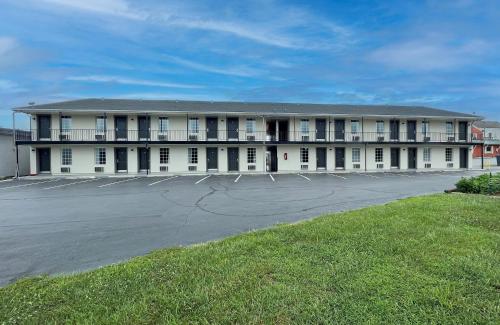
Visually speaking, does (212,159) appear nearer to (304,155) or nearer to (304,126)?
(304,155)

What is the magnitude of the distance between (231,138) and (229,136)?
0.28 m

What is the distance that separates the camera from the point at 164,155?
90.1 feet

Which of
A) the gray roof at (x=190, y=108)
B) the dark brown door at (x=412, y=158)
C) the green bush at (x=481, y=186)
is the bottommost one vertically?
the green bush at (x=481, y=186)

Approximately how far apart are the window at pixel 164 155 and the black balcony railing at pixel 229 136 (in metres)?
1.03

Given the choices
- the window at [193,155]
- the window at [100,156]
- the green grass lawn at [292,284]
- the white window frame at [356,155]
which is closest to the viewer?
the green grass lawn at [292,284]

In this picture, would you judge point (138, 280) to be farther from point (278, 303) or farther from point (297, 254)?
point (297, 254)

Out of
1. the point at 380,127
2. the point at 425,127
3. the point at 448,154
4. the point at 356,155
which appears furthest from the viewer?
the point at 448,154

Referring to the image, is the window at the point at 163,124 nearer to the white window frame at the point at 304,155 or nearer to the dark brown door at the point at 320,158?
the white window frame at the point at 304,155

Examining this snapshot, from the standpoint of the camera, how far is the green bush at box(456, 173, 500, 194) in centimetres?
1111

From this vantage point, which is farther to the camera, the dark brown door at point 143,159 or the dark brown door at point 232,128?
the dark brown door at point 232,128

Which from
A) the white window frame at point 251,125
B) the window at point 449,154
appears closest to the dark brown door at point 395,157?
the window at point 449,154

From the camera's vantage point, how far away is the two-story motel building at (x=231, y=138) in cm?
2628

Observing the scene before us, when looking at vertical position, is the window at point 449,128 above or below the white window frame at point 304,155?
above

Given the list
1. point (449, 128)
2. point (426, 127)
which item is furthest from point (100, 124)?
point (449, 128)
